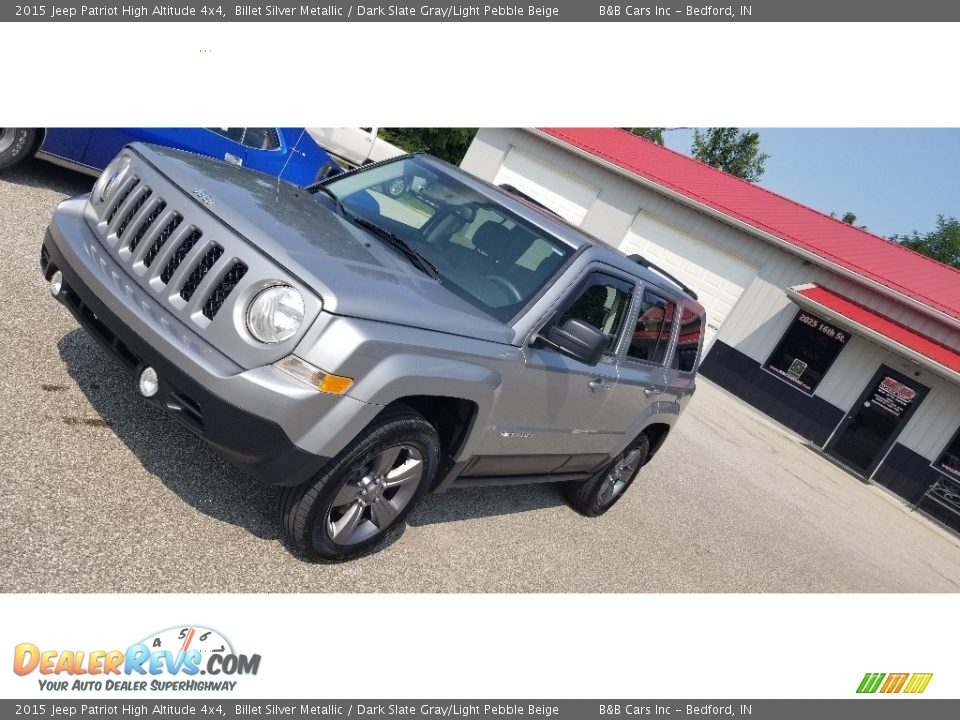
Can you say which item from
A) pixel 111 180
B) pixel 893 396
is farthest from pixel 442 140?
pixel 111 180

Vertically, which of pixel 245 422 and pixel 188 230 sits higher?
pixel 188 230

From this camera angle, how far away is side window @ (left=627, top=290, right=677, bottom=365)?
5.00 metres

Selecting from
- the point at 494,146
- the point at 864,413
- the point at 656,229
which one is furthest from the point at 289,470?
the point at 494,146

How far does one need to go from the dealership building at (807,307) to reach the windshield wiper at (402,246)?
1402cm

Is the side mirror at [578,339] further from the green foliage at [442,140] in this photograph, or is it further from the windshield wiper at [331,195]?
the green foliage at [442,140]

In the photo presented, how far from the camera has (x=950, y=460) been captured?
15.3m

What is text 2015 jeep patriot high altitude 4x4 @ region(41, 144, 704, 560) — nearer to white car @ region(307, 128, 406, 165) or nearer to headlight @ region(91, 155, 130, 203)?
headlight @ region(91, 155, 130, 203)

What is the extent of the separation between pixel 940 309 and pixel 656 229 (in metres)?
6.92

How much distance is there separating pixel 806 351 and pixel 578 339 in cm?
1497

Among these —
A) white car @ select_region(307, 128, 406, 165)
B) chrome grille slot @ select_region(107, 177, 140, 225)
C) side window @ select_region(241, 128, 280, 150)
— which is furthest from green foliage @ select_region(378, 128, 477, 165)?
chrome grille slot @ select_region(107, 177, 140, 225)

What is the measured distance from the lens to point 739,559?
21.7 ft

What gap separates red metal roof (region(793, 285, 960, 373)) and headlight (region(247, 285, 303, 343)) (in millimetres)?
15098

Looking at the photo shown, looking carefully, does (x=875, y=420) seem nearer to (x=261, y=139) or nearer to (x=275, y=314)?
(x=261, y=139)

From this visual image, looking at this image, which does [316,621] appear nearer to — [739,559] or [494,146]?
[739,559]
